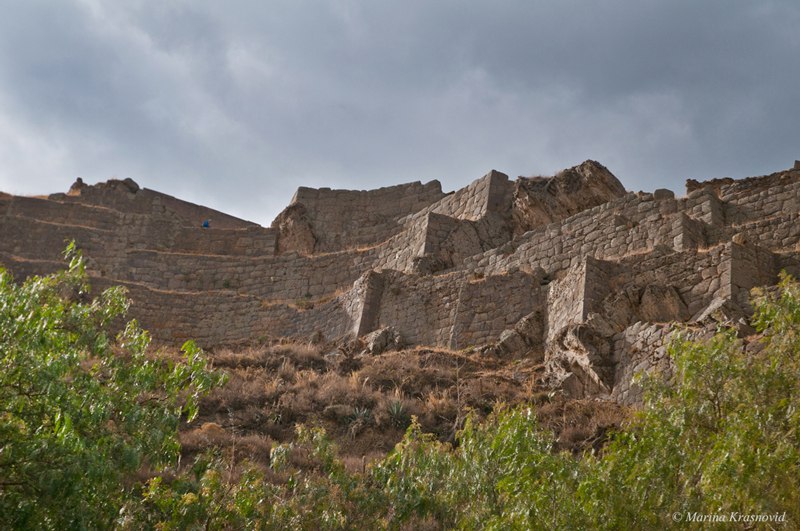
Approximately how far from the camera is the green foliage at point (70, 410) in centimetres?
804

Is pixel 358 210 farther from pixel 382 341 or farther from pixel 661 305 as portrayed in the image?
pixel 661 305

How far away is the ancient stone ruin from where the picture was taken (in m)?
17.3

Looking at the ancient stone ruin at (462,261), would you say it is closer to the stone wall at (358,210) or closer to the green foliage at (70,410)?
the stone wall at (358,210)

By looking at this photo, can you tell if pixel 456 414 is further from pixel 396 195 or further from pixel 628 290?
pixel 396 195

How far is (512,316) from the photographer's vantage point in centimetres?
2012

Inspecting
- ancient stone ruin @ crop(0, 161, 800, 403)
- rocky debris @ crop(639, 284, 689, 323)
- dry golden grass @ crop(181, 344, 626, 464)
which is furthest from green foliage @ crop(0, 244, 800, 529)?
rocky debris @ crop(639, 284, 689, 323)

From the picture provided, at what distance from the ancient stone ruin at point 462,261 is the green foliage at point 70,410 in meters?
6.56

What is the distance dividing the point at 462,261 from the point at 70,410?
16.5 meters

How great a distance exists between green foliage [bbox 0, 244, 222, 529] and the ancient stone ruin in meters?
6.56

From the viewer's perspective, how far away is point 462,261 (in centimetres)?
2411

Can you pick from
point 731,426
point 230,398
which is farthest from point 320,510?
point 230,398

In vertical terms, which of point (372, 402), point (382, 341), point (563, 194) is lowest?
point (372, 402)

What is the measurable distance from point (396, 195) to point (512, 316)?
437 inches

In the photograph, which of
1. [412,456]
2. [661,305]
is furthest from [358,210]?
[412,456]
